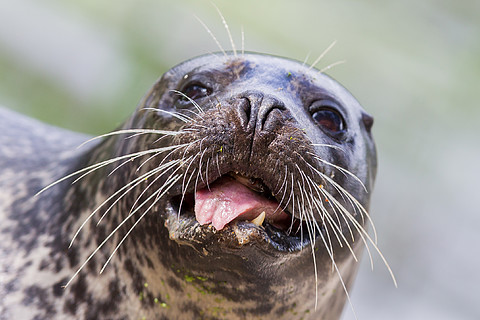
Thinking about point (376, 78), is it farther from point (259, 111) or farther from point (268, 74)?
point (259, 111)

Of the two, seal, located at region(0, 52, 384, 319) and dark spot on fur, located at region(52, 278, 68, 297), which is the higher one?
seal, located at region(0, 52, 384, 319)

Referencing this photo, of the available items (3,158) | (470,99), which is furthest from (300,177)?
(470,99)

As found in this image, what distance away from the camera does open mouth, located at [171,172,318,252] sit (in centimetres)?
249

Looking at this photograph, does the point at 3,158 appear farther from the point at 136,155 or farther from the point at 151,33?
the point at 151,33

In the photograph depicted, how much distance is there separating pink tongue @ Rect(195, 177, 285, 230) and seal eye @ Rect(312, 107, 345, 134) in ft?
1.52

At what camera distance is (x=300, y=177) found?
2568mm

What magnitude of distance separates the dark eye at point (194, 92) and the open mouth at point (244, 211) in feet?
1.37

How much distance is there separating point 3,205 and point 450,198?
850 cm

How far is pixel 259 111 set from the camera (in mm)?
2492

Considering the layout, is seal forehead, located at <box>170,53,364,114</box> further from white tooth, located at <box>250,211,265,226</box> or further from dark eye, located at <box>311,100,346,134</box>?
white tooth, located at <box>250,211,265,226</box>

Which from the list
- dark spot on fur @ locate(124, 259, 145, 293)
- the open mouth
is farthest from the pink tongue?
dark spot on fur @ locate(124, 259, 145, 293)

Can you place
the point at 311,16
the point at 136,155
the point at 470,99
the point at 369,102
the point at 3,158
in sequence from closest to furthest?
1. the point at 136,155
2. the point at 3,158
3. the point at 369,102
4. the point at 470,99
5. the point at 311,16

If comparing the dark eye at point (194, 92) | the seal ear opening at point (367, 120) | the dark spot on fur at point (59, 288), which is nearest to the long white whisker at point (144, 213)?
the dark spot on fur at point (59, 288)

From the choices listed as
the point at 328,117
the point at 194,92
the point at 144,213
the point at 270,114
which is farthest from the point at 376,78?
the point at 270,114
